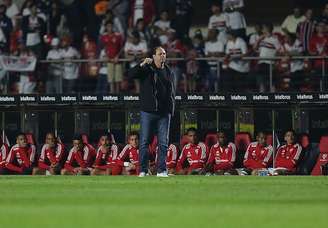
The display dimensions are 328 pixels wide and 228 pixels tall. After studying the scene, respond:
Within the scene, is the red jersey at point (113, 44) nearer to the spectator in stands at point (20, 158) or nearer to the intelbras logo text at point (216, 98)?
the spectator in stands at point (20, 158)

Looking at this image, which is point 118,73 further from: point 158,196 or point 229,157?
point 158,196

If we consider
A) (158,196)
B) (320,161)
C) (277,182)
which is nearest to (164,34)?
(320,161)

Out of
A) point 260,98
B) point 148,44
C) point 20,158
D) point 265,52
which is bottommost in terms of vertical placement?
point 20,158

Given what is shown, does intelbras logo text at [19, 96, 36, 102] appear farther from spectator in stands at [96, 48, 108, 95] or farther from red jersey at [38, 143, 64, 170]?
spectator in stands at [96, 48, 108, 95]

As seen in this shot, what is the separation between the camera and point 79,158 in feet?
74.6

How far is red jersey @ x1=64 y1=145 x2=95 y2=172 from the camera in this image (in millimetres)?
22672

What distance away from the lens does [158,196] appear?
12.1 metres

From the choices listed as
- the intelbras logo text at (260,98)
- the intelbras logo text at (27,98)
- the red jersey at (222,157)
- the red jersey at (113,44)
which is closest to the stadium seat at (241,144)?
the red jersey at (222,157)

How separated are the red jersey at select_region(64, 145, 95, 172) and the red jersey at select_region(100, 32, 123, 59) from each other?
3.29 meters

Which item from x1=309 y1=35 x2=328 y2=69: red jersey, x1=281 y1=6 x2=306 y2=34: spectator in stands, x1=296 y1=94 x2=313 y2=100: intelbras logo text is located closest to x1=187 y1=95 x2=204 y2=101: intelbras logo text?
x1=296 y1=94 x2=313 y2=100: intelbras logo text

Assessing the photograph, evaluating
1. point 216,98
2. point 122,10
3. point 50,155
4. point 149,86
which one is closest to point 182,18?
point 122,10

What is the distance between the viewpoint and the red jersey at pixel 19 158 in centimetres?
2308

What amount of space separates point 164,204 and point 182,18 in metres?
15.3

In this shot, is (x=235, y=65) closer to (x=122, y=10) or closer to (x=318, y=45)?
(x=318, y=45)
